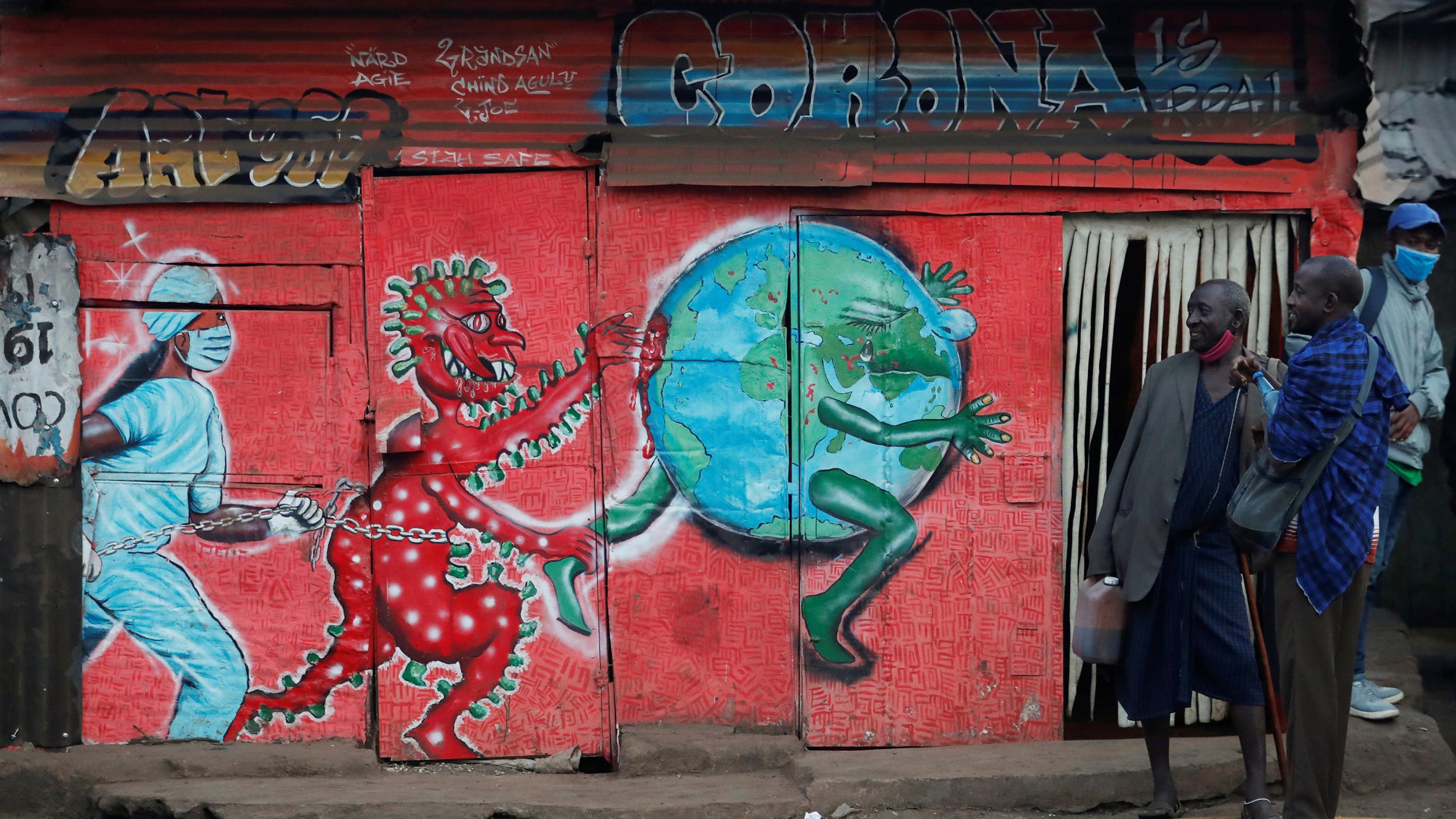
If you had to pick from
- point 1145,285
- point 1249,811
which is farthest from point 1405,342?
point 1249,811

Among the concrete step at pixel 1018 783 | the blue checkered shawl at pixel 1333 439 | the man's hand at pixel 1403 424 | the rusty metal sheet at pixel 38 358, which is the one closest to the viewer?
the blue checkered shawl at pixel 1333 439

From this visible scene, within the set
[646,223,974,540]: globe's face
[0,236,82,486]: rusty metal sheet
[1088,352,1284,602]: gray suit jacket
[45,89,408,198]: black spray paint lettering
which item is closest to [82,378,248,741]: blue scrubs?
[0,236,82,486]: rusty metal sheet

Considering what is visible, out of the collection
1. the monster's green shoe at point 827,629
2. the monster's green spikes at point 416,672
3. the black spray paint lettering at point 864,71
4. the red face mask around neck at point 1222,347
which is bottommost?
the monster's green spikes at point 416,672

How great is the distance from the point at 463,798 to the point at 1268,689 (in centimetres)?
307

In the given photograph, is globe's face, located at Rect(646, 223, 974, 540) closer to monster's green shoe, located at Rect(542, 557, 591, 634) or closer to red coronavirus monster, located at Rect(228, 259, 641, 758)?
red coronavirus monster, located at Rect(228, 259, 641, 758)

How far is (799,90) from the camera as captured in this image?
528cm

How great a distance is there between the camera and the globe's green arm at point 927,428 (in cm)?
533

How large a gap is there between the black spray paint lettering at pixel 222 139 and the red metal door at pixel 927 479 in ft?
6.21

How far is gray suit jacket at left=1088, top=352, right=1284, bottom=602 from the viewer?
14.3 feet

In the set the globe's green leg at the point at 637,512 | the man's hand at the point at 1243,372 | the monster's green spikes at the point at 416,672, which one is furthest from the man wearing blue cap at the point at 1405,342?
the monster's green spikes at the point at 416,672

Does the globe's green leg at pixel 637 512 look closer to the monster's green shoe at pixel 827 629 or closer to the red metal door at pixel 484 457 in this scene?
the red metal door at pixel 484 457

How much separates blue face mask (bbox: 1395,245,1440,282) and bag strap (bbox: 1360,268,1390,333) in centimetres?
9

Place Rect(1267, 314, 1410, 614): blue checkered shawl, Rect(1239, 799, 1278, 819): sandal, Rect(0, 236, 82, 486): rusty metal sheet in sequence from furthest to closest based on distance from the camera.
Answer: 1. Rect(0, 236, 82, 486): rusty metal sheet
2. Rect(1239, 799, 1278, 819): sandal
3. Rect(1267, 314, 1410, 614): blue checkered shawl

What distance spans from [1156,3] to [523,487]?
131 inches
